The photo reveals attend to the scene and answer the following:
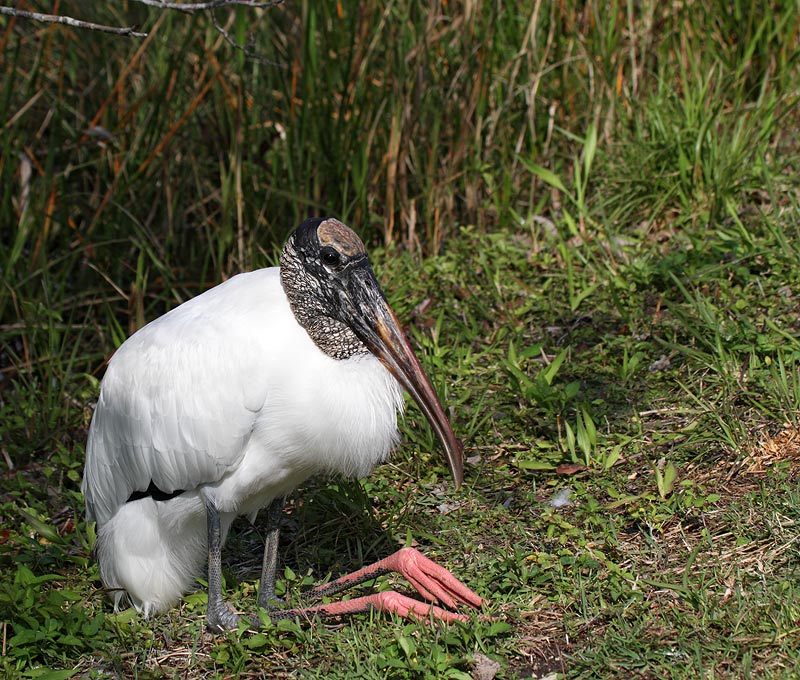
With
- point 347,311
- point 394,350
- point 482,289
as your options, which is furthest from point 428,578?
point 482,289

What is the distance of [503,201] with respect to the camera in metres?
5.22

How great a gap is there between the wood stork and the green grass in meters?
0.24

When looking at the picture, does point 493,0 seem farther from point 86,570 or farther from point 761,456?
point 86,570

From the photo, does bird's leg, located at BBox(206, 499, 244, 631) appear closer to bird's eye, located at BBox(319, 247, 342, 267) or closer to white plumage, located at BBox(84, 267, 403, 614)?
white plumage, located at BBox(84, 267, 403, 614)

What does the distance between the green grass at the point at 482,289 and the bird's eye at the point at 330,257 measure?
94 centimetres

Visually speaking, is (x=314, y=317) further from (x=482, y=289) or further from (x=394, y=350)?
(x=482, y=289)

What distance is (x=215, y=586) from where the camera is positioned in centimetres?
325

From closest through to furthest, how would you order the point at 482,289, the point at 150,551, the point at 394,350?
the point at 394,350, the point at 150,551, the point at 482,289

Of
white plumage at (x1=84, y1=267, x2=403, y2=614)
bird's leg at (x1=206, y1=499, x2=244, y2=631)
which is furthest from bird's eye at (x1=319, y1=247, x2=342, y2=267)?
bird's leg at (x1=206, y1=499, x2=244, y2=631)

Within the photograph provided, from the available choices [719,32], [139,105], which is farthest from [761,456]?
[139,105]

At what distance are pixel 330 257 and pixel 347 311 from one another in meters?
0.17

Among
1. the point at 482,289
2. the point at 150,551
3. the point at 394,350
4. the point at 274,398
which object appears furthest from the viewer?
the point at 482,289

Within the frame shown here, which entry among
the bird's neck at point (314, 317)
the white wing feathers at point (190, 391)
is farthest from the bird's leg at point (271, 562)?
the bird's neck at point (314, 317)

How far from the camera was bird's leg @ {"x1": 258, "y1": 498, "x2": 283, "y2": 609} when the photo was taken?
337cm
